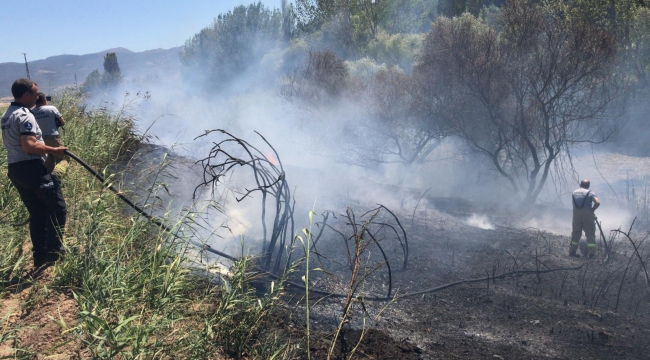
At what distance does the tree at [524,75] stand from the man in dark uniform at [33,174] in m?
13.6

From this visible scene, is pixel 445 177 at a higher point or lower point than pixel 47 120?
lower

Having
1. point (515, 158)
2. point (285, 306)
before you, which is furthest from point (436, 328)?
point (515, 158)

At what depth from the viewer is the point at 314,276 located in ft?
23.4

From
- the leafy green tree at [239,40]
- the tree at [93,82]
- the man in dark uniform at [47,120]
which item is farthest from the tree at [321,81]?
the tree at [93,82]

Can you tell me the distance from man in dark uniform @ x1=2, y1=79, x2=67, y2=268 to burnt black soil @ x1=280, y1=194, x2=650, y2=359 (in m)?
2.41

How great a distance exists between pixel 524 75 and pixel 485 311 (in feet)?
34.7

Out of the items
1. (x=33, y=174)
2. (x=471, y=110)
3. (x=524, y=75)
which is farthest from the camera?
(x=471, y=110)

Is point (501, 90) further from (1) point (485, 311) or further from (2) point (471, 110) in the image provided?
(1) point (485, 311)

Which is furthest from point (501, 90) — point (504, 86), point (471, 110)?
point (471, 110)

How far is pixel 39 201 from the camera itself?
451 centimetres

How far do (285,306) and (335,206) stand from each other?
227 inches

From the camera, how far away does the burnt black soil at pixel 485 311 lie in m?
5.17

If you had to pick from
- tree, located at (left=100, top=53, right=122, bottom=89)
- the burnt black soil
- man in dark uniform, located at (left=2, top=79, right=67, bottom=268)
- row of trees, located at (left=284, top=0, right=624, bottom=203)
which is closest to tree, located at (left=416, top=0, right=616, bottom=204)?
row of trees, located at (left=284, top=0, right=624, bottom=203)

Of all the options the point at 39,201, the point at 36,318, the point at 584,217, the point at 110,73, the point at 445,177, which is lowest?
the point at 445,177
